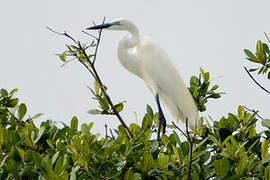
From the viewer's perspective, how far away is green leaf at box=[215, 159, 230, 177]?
1.92 meters

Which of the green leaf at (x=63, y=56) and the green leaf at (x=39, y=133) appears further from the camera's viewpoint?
the green leaf at (x=63, y=56)

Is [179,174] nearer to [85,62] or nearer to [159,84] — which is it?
[85,62]

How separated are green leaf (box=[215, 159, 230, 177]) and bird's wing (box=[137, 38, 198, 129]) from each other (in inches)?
111

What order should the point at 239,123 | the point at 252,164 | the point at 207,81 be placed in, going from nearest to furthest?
1. the point at 252,164
2. the point at 239,123
3. the point at 207,81

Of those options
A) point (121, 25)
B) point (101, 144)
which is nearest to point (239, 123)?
point (101, 144)

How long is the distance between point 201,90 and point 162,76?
1.68 meters

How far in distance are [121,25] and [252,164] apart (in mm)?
2833

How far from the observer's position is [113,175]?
1.98m

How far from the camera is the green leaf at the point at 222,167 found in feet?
6.31

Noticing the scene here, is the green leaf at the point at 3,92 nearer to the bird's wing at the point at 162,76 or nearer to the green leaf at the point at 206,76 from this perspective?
the green leaf at the point at 206,76

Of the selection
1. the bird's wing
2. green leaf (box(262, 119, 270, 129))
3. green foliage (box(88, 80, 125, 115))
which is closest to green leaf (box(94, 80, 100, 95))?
green foliage (box(88, 80, 125, 115))

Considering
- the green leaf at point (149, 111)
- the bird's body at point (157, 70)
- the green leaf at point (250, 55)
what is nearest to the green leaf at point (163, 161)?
the green leaf at point (149, 111)

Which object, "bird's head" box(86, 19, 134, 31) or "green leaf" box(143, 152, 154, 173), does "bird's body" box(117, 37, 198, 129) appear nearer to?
"bird's head" box(86, 19, 134, 31)

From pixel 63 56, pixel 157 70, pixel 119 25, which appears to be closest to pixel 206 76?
pixel 63 56
